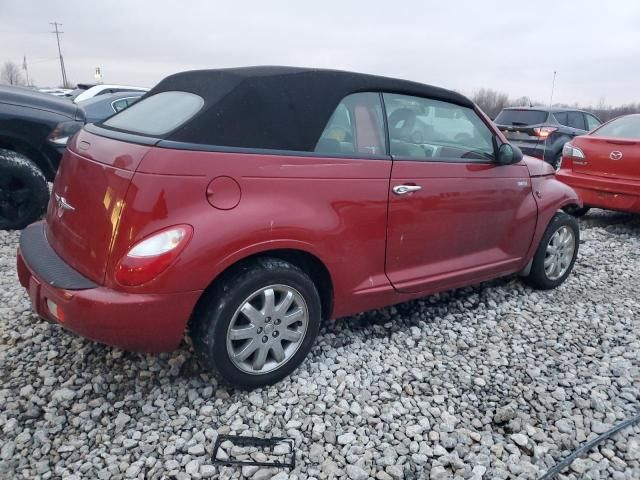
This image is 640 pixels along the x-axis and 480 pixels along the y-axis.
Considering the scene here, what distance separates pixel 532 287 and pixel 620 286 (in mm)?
862

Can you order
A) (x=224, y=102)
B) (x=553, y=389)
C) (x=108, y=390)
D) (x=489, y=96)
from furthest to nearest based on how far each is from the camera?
(x=489, y=96) < (x=553, y=389) < (x=108, y=390) < (x=224, y=102)

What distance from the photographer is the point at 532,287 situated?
418 cm

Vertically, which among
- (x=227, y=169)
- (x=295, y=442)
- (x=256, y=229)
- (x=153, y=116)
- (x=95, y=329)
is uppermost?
(x=153, y=116)

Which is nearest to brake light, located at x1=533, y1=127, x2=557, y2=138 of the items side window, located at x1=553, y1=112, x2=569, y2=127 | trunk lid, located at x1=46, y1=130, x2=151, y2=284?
side window, located at x1=553, y1=112, x2=569, y2=127

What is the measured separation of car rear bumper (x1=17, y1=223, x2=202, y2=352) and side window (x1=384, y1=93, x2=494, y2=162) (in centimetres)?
154

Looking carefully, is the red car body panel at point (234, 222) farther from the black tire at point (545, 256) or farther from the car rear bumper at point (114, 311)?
the black tire at point (545, 256)

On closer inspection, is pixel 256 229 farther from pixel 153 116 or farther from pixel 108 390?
pixel 108 390

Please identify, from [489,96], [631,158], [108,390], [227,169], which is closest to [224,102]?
[227,169]

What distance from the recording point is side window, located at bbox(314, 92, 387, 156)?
106 inches

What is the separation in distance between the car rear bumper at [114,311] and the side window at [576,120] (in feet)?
34.1

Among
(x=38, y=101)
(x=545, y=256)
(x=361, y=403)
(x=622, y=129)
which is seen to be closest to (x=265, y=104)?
(x=361, y=403)

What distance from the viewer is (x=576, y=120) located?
10.7m

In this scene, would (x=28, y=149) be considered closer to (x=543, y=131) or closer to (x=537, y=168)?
(x=537, y=168)

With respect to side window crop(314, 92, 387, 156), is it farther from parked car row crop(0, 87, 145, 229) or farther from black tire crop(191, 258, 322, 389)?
parked car row crop(0, 87, 145, 229)
